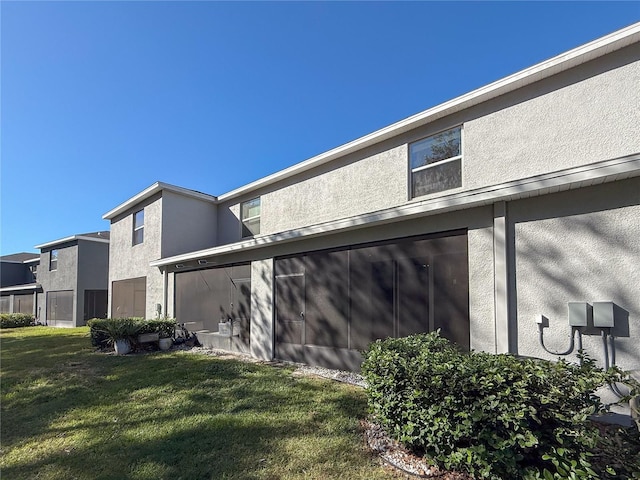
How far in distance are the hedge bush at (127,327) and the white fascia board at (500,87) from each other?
293 inches

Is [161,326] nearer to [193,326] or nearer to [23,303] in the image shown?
[193,326]

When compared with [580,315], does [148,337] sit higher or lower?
lower

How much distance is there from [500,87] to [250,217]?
935cm

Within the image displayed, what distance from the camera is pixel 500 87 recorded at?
6938mm

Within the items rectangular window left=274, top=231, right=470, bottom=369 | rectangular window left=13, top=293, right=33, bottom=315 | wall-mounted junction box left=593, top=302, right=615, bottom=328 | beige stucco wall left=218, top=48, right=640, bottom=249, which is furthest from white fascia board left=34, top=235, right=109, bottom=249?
wall-mounted junction box left=593, top=302, right=615, bottom=328

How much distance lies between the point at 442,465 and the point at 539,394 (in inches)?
48.9

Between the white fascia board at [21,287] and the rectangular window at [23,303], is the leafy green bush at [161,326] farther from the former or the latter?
the rectangular window at [23,303]

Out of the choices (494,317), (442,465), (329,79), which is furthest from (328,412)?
(329,79)

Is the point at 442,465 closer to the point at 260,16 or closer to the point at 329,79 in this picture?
the point at 260,16

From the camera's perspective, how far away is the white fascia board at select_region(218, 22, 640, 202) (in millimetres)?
5785

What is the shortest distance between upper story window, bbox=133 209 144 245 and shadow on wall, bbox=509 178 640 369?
15.1m

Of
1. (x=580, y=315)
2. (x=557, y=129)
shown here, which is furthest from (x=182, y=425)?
(x=557, y=129)

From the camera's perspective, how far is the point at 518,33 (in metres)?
7.95

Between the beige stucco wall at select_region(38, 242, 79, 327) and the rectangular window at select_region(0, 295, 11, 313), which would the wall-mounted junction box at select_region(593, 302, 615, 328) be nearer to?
the beige stucco wall at select_region(38, 242, 79, 327)
